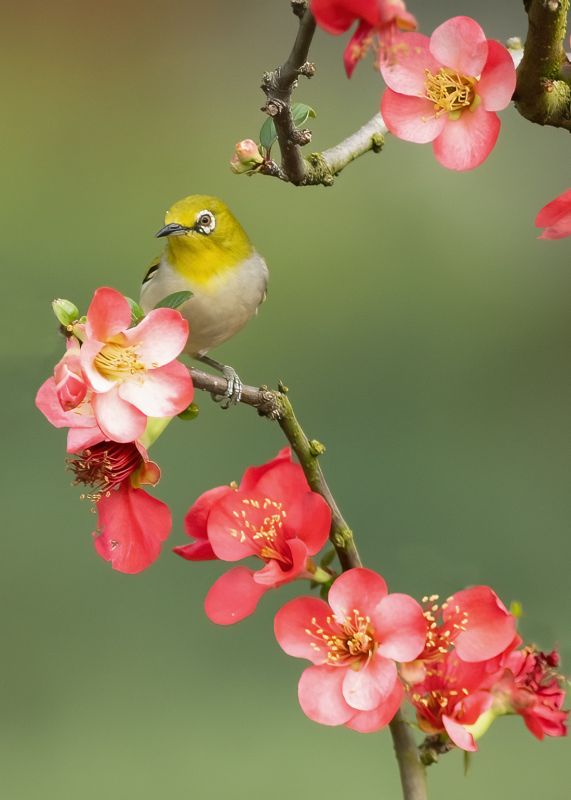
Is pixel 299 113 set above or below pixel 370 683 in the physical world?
above

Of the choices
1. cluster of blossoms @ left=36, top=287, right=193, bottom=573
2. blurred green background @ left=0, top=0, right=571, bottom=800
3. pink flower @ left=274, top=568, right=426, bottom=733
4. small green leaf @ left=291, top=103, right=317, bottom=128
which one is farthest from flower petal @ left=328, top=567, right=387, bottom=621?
blurred green background @ left=0, top=0, right=571, bottom=800

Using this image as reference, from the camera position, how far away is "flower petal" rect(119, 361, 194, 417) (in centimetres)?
45

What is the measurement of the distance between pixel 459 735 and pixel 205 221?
0.56 meters

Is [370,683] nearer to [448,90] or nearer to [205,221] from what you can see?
[448,90]

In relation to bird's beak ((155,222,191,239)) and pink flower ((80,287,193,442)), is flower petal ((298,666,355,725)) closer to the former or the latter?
pink flower ((80,287,193,442))

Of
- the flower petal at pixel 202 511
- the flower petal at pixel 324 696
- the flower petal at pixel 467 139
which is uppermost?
the flower petal at pixel 467 139

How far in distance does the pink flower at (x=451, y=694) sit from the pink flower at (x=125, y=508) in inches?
5.6

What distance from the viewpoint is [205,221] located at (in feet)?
3.04

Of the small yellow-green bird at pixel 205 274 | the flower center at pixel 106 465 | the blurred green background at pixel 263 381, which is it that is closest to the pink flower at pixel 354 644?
the flower center at pixel 106 465

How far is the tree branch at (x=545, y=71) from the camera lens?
43cm

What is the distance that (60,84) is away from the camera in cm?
371

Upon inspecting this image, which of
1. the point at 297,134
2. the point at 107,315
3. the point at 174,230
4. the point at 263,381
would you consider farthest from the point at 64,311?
the point at 263,381

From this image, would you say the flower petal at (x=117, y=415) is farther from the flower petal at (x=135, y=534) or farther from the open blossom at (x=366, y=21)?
the open blossom at (x=366, y=21)

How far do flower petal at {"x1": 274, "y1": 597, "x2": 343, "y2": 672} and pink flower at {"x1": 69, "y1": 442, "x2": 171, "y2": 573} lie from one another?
7 cm
